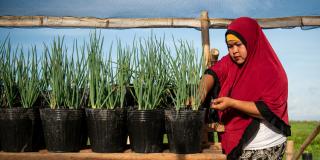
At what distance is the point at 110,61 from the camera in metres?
2.73

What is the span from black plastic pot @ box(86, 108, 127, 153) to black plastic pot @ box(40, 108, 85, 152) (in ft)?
0.42

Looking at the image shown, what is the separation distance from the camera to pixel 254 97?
2.60 m

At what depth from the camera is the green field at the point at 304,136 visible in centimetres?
937

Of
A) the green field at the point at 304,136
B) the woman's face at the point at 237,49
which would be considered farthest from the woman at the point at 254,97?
the green field at the point at 304,136

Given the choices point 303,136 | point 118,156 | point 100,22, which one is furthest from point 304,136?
point 118,156

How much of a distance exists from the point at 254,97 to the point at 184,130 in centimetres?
50

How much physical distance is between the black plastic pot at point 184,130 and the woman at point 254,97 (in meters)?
0.17

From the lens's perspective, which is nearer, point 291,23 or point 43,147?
point 43,147

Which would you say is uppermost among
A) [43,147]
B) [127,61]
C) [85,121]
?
[127,61]

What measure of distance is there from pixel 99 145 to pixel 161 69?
0.65 m

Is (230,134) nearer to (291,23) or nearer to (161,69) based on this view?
(161,69)

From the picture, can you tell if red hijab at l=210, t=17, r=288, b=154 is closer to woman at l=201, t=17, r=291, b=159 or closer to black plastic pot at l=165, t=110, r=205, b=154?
woman at l=201, t=17, r=291, b=159

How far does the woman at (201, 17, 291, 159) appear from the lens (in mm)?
2541

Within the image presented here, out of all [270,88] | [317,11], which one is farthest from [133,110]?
[317,11]
